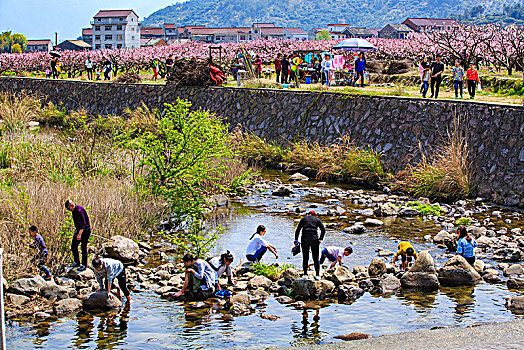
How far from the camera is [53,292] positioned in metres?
11.8

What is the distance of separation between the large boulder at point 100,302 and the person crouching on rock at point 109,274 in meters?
0.08

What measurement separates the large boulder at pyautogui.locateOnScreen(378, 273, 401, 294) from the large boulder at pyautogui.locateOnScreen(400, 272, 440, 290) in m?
0.16

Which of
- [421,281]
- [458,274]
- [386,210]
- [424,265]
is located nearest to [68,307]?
[421,281]

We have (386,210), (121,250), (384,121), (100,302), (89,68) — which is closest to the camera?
(100,302)

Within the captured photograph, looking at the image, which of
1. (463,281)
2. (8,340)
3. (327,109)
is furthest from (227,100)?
(8,340)

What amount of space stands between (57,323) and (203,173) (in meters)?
7.84

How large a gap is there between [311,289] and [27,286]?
16.4ft

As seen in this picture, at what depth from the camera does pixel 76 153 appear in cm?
1909

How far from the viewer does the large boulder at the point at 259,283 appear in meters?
12.6

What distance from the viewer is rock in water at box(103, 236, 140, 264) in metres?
13.9

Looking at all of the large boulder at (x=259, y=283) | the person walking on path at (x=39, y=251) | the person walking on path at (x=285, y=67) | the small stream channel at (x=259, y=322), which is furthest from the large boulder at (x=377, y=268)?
the person walking on path at (x=285, y=67)

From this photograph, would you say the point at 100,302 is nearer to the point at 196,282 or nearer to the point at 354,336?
the point at 196,282

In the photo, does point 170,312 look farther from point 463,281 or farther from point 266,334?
point 463,281

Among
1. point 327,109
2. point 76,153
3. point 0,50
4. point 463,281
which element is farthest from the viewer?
point 0,50
